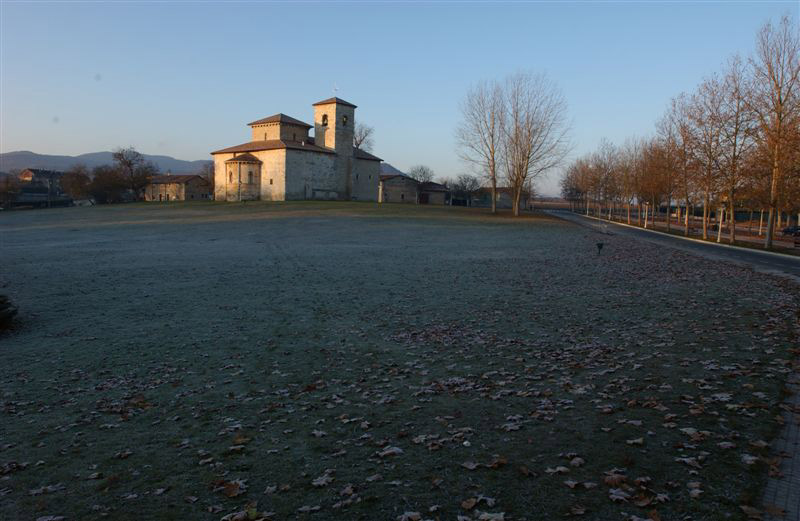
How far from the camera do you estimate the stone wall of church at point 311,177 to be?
79938 mm

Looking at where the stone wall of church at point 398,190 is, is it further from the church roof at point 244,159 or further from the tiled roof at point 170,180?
the tiled roof at point 170,180

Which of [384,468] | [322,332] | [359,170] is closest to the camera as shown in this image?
[384,468]

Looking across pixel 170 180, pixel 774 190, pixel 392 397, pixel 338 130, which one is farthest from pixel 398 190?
pixel 392 397

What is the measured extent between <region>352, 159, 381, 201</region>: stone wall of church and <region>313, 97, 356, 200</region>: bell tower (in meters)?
2.11

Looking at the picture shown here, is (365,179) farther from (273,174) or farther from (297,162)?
(273,174)

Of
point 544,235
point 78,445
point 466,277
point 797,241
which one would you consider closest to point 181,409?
point 78,445

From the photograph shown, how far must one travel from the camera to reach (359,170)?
3597 inches

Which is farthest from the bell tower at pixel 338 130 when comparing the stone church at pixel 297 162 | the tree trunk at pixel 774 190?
the tree trunk at pixel 774 190

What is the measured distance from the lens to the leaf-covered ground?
530 cm

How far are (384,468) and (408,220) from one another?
49636mm

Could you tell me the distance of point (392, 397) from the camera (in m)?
8.24

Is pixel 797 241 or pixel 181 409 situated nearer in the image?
pixel 181 409

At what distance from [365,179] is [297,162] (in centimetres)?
1614

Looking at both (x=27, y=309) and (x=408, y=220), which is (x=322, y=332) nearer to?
(x=27, y=309)
